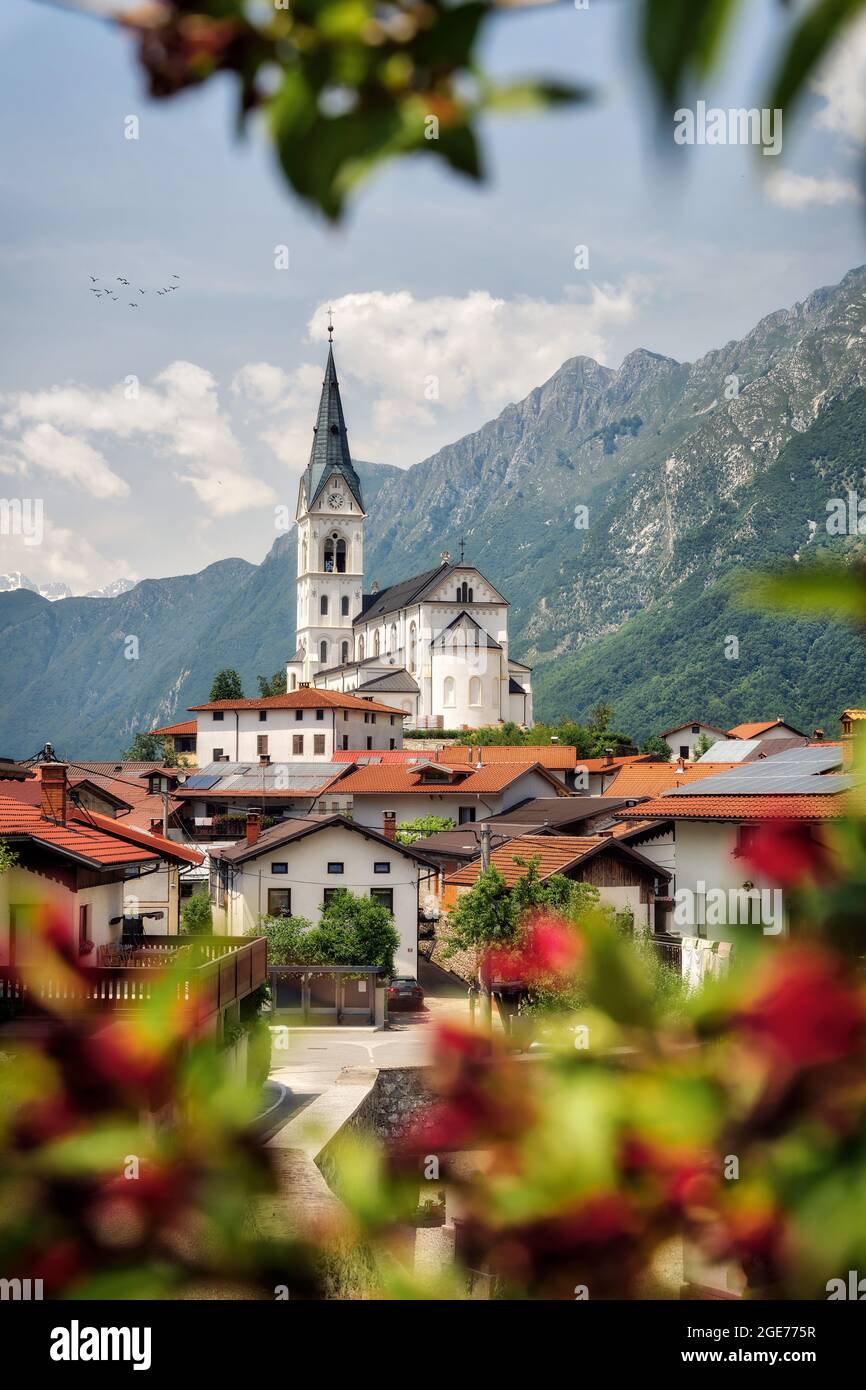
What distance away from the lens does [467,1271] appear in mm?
1126

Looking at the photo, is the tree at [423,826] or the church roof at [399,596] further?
the church roof at [399,596]

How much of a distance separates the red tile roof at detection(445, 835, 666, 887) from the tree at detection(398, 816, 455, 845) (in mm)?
15252

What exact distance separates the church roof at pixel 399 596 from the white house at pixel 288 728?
83.1 ft

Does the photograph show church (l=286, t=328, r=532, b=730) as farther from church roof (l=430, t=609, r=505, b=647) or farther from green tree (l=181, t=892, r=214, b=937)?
green tree (l=181, t=892, r=214, b=937)

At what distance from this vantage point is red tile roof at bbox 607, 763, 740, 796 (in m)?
45.8

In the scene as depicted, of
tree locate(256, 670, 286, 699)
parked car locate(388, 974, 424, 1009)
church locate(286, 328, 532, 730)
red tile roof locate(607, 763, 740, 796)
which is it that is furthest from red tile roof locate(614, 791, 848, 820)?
tree locate(256, 670, 286, 699)

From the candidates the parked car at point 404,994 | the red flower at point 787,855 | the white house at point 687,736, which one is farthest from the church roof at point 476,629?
the red flower at point 787,855

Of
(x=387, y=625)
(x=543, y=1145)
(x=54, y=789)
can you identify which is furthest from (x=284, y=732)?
(x=543, y=1145)

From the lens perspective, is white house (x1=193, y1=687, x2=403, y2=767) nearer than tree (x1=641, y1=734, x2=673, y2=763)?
Yes

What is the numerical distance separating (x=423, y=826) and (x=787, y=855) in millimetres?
44945

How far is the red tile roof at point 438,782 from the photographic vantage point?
4638cm

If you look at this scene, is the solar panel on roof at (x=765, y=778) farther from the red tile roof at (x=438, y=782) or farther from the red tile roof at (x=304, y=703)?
the red tile roof at (x=304, y=703)

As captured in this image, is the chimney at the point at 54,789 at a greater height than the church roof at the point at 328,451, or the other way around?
the church roof at the point at 328,451
